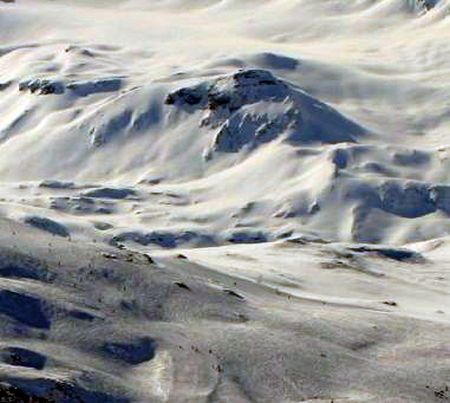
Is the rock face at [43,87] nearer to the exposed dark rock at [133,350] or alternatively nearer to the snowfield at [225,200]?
the snowfield at [225,200]

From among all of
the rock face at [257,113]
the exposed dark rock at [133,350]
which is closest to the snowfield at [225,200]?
the exposed dark rock at [133,350]

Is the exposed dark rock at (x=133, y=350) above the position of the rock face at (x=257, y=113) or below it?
above

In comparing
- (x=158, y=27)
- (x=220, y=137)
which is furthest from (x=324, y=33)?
(x=220, y=137)

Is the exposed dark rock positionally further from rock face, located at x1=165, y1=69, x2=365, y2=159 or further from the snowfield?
rock face, located at x1=165, y1=69, x2=365, y2=159

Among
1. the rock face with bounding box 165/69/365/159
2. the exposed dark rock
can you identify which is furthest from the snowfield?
the rock face with bounding box 165/69/365/159

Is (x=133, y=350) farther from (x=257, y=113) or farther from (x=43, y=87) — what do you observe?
(x=43, y=87)

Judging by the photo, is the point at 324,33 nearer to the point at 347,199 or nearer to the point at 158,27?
the point at 158,27
